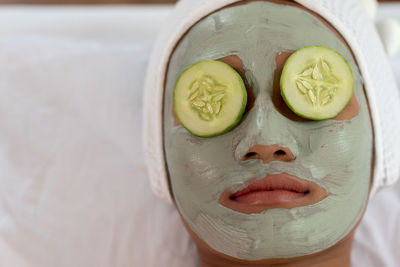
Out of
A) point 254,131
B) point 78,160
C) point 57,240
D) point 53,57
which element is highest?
point 254,131

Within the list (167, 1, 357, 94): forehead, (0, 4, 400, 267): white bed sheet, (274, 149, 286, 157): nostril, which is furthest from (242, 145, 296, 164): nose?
(0, 4, 400, 267): white bed sheet

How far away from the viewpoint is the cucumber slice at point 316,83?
30.2 inches

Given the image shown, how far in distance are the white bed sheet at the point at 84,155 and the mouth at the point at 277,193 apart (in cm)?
34

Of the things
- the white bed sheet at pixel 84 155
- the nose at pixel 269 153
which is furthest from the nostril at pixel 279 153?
the white bed sheet at pixel 84 155

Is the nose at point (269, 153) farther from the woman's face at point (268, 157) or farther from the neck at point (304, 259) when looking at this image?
the neck at point (304, 259)

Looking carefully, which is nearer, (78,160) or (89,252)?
(89,252)

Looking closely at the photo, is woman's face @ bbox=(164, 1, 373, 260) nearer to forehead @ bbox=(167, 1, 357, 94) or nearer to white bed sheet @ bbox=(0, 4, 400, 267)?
forehead @ bbox=(167, 1, 357, 94)

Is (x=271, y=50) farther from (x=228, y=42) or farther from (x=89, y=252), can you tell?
(x=89, y=252)

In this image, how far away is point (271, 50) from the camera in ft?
2.66

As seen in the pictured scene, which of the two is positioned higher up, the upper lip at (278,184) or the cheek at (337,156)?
the cheek at (337,156)

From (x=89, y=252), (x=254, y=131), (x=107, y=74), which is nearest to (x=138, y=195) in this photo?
(x=89, y=252)

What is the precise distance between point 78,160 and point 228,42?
1.97ft

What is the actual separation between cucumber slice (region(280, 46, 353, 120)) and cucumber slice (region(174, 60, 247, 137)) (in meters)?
0.08

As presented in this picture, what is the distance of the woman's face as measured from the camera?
78 cm
